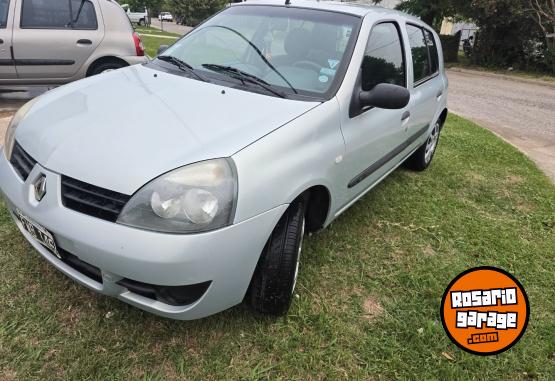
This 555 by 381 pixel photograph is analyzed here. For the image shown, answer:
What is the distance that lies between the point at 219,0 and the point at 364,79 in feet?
154

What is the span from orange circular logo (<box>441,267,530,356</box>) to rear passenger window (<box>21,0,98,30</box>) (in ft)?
18.6

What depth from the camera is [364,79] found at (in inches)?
105

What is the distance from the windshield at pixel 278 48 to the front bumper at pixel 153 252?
0.95 meters

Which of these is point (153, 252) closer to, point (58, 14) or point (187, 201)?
point (187, 201)

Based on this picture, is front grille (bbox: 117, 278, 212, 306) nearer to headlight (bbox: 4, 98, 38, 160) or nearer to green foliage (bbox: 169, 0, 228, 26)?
headlight (bbox: 4, 98, 38, 160)

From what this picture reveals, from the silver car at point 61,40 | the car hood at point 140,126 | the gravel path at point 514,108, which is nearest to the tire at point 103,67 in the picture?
the silver car at point 61,40

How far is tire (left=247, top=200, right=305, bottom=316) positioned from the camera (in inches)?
80.6

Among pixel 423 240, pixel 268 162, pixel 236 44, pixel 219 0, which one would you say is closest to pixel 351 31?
pixel 236 44

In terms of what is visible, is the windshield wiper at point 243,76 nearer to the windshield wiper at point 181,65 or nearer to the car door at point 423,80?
the windshield wiper at point 181,65

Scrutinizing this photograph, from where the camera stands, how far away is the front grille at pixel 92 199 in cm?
171

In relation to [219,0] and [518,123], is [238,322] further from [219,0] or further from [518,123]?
[219,0]

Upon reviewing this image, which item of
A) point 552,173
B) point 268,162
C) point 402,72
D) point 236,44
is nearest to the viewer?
point 268,162

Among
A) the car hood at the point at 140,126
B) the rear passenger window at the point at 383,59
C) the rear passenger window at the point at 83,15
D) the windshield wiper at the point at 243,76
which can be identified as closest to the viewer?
the car hood at the point at 140,126

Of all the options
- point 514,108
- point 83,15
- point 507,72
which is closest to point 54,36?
point 83,15
